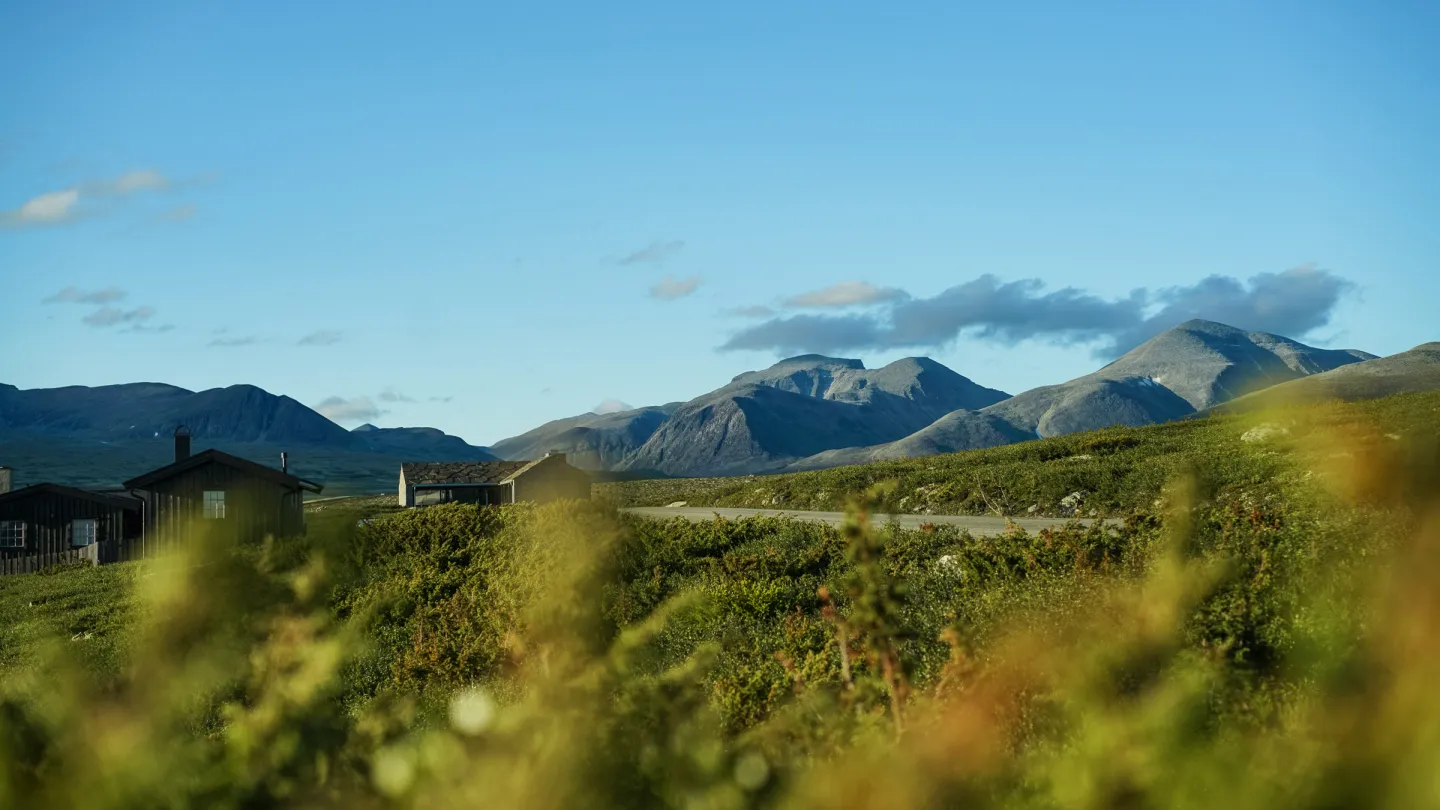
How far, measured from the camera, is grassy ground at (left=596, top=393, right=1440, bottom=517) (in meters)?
26.7

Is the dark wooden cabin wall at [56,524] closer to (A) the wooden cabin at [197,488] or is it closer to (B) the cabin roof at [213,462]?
(A) the wooden cabin at [197,488]

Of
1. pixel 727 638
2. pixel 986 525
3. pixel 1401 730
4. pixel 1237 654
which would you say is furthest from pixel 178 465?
pixel 1401 730

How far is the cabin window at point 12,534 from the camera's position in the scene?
49156 mm

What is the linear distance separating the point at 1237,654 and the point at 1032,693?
2676 mm

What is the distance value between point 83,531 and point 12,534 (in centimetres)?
304

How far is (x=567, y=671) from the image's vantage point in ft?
10.2

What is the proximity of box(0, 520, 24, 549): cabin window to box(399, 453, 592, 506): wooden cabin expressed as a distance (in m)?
27.8

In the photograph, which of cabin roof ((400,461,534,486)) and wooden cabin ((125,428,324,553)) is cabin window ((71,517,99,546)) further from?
cabin roof ((400,461,534,486))

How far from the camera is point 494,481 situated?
78.4m

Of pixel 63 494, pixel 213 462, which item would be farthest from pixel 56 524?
pixel 213 462

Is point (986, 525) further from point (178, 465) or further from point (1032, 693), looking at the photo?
point (178, 465)

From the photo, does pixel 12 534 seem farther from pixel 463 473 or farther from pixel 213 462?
pixel 463 473

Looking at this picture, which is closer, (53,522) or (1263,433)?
(1263,433)

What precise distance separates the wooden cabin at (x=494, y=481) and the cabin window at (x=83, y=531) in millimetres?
25467
